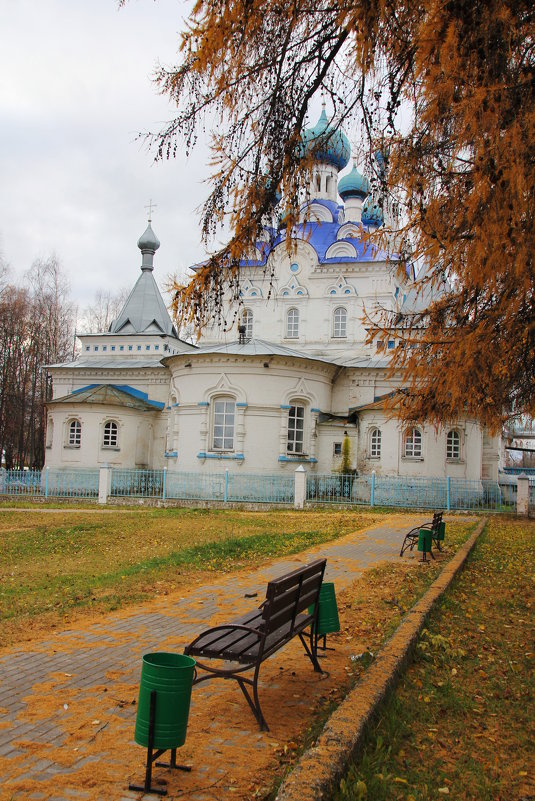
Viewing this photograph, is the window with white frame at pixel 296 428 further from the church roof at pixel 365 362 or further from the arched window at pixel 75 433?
the arched window at pixel 75 433

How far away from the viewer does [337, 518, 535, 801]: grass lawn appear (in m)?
3.47

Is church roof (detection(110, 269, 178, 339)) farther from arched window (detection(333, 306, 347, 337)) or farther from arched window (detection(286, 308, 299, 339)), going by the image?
arched window (detection(333, 306, 347, 337))

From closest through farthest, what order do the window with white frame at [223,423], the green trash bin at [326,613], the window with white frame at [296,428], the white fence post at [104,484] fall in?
the green trash bin at [326,613] < the white fence post at [104,484] < the window with white frame at [223,423] < the window with white frame at [296,428]

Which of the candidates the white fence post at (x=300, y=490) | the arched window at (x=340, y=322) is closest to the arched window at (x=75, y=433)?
the white fence post at (x=300, y=490)

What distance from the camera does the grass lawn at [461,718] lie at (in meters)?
3.47

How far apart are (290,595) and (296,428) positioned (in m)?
19.7

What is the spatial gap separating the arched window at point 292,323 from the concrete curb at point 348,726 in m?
22.3

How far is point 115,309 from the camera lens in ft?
159

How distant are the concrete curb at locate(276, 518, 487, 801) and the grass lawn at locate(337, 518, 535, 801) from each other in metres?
0.09

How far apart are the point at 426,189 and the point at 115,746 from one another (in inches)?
189

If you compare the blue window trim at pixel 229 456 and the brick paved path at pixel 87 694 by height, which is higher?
the blue window trim at pixel 229 456

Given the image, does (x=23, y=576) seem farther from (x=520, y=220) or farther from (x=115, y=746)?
(x=520, y=220)

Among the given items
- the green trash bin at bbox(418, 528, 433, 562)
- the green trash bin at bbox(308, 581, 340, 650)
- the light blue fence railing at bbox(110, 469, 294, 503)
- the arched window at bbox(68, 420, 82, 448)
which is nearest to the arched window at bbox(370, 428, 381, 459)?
the light blue fence railing at bbox(110, 469, 294, 503)

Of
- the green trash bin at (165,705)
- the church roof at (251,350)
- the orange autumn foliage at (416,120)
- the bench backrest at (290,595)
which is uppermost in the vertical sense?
the church roof at (251,350)
